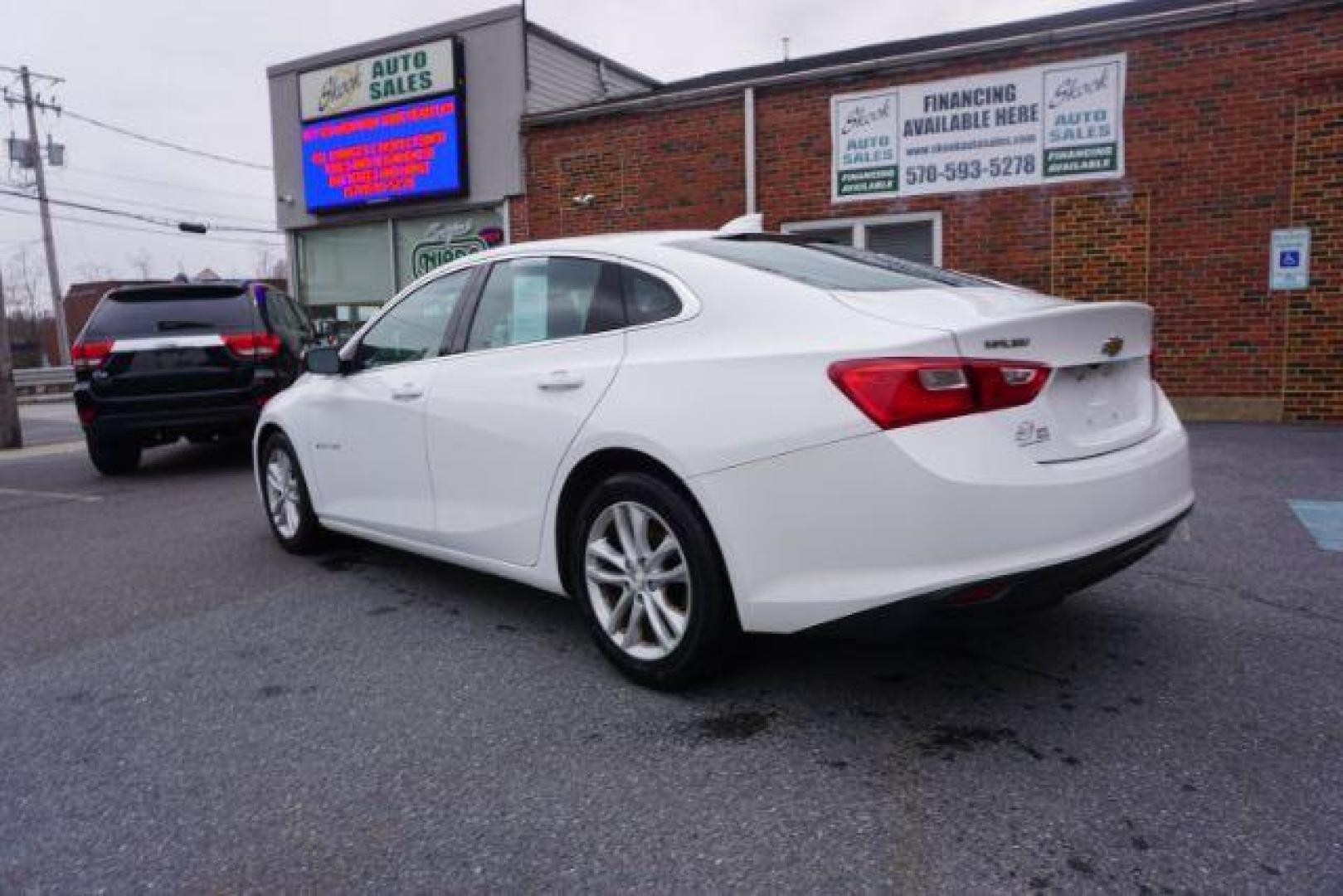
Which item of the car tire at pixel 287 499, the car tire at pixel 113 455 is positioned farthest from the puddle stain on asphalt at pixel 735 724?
the car tire at pixel 113 455

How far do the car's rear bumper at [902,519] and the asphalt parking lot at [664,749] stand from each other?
0.74 feet

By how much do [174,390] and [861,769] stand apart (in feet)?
24.6

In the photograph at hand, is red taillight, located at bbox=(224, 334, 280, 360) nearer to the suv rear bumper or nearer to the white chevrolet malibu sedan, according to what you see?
the suv rear bumper

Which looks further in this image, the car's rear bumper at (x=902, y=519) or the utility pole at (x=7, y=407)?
the utility pole at (x=7, y=407)

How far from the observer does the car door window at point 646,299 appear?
3188 mm

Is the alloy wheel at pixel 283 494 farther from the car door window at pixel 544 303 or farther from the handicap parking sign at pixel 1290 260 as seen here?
the handicap parking sign at pixel 1290 260

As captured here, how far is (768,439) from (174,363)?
7156 millimetres

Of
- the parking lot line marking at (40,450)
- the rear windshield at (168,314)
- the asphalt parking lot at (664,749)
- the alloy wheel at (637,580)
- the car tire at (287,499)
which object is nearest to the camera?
the asphalt parking lot at (664,749)

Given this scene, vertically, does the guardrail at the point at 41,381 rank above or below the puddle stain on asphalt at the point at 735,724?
above

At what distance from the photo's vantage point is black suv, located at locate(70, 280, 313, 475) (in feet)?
26.7

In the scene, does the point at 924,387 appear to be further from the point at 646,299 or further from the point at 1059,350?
the point at 646,299

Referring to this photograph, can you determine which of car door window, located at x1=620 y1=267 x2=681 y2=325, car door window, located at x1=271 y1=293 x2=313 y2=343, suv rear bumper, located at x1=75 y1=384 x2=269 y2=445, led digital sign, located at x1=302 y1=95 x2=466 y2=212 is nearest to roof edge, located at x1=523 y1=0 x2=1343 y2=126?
led digital sign, located at x1=302 y1=95 x2=466 y2=212

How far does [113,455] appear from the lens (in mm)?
8781

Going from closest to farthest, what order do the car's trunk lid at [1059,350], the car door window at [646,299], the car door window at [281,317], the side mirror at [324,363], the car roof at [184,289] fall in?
the car's trunk lid at [1059,350] < the car door window at [646,299] < the side mirror at [324,363] < the car roof at [184,289] < the car door window at [281,317]
